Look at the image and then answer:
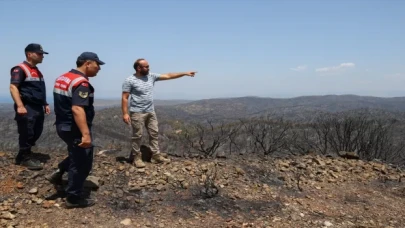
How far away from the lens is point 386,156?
14742 mm

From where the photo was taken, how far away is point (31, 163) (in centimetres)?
535

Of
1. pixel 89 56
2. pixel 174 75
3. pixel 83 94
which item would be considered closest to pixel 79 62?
pixel 89 56

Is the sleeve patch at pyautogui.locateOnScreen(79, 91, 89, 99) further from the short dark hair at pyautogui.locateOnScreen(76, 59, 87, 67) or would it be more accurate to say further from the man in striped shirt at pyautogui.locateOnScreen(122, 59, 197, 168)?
the man in striped shirt at pyautogui.locateOnScreen(122, 59, 197, 168)

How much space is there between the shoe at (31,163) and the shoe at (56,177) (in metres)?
0.53

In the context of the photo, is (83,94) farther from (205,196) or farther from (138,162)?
(205,196)

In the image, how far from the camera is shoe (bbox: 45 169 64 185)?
15.9 feet

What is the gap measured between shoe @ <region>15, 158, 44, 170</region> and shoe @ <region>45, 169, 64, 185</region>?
53 centimetres

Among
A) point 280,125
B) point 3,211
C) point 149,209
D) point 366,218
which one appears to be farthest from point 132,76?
point 280,125

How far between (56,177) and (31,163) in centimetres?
80

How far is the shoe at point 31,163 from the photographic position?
532 cm

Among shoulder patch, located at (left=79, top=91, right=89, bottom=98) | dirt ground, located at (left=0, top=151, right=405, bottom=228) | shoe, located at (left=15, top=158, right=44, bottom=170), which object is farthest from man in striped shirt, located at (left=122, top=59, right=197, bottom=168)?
shoe, located at (left=15, top=158, right=44, bottom=170)

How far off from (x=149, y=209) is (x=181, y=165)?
1.53 metres

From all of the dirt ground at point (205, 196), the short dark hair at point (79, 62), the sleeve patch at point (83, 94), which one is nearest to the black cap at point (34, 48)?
the short dark hair at point (79, 62)

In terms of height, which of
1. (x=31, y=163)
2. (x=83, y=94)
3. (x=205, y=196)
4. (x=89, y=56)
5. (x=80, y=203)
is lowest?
(x=205, y=196)
